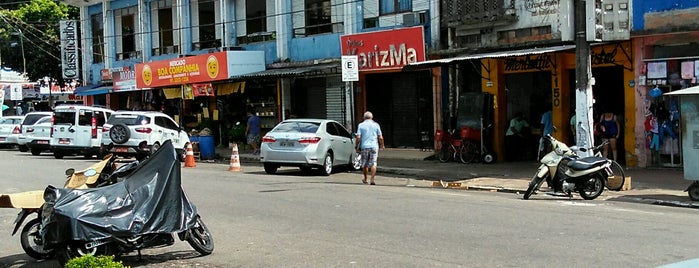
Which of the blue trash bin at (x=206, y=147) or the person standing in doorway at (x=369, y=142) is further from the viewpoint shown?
the blue trash bin at (x=206, y=147)

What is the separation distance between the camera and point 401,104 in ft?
83.4

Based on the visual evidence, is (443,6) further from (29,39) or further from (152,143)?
(29,39)

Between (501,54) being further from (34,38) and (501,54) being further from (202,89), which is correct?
(34,38)

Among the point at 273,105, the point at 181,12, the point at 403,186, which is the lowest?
the point at 403,186

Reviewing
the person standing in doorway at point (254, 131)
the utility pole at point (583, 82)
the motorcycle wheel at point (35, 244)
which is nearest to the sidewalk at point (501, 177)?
the utility pole at point (583, 82)

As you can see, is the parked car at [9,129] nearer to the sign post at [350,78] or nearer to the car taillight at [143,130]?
the car taillight at [143,130]

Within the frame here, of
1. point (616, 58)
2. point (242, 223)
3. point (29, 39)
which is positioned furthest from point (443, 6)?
point (29, 39)

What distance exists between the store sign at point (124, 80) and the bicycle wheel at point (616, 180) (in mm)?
26098

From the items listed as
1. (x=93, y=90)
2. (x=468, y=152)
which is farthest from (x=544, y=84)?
(x=93, y=90)

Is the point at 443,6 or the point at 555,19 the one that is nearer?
the point at 555,19

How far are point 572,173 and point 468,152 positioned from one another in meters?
7.81

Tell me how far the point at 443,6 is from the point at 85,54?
2562 cm

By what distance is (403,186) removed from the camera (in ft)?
56.5

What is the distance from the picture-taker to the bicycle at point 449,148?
2169cm
